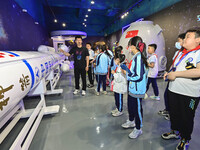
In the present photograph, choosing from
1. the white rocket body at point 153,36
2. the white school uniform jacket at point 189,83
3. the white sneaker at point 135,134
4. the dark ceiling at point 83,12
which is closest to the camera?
the white school uniform jacket at point 189,83

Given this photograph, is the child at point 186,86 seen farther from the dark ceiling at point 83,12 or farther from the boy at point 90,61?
the dark ceiling at point 83,12

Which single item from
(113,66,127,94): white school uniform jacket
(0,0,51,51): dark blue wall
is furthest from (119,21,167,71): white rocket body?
(0,0,51,51): dark blue wall

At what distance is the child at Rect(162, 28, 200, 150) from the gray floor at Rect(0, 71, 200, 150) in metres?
0.36

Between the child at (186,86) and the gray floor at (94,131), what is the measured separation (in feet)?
1.17

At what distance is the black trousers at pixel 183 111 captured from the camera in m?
1.19

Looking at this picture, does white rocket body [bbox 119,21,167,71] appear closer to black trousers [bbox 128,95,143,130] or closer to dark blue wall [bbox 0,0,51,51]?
black trousers [bbox 128,95,143,130]

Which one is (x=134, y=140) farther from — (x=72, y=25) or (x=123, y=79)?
(x=72, y=25)

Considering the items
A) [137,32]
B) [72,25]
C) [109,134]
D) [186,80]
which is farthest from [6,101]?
[72,25]

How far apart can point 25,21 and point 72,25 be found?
8.89 m

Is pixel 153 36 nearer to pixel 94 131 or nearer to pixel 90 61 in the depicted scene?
pixel 90 61

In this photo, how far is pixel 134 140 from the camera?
4.92ft

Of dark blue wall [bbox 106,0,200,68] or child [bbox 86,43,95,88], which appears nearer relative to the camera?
dark blue wall [bbox 106,0,200,68]

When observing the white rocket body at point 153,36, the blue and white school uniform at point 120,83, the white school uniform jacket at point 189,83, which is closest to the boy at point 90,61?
the white rocket body at point 153,36

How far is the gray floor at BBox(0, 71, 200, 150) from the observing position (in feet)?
4.69
